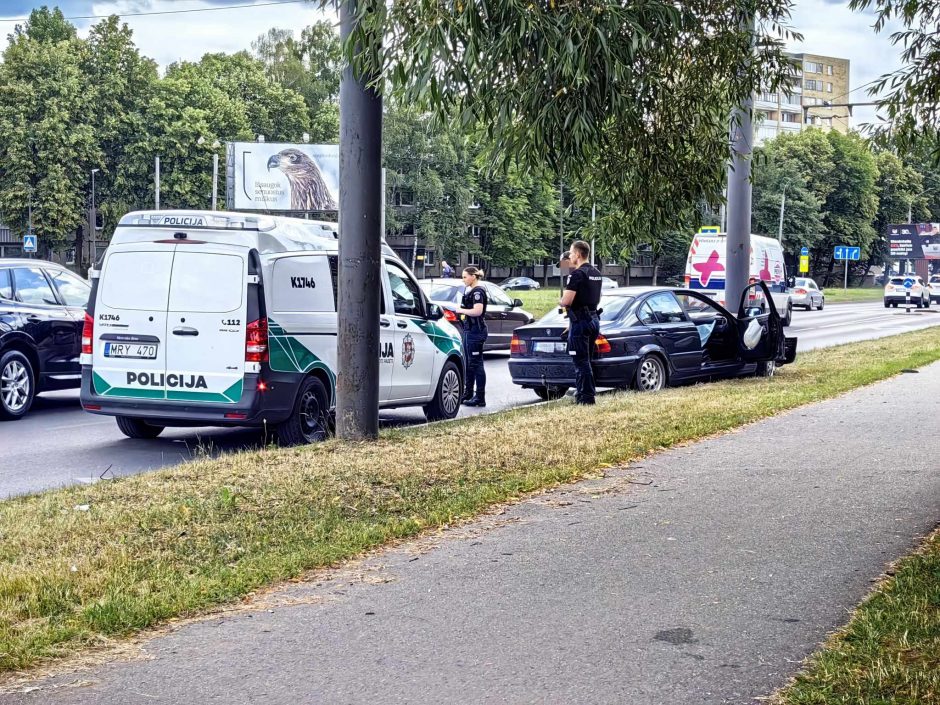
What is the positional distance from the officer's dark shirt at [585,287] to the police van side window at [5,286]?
21.2ft

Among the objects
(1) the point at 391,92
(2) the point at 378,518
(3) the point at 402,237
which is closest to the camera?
(2) the point at 378,518

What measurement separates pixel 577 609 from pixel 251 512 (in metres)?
2.52

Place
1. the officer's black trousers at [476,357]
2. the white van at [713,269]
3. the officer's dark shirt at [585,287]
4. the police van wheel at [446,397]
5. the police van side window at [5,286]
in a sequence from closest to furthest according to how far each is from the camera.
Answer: the officer's dark shirt at [585,287]
the police van wheel at [446,397]
the police van side window at [5,286]
the officer's black trousers at [476,357]
the white van at [713,269]

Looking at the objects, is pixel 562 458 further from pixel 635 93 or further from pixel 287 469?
pixel 635 93

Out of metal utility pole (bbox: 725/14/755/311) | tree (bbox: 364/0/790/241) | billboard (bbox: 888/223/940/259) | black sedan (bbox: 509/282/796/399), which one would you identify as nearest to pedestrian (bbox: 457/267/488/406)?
black sedan (bbox: 509/282/796/399)

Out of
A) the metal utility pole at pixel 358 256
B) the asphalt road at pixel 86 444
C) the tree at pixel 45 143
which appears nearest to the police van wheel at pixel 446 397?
the asphalt road at pixel 86 444

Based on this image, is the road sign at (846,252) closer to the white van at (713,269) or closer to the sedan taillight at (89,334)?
the white van at (713,269)

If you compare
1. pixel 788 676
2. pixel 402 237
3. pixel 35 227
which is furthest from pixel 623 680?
pixel 402 237

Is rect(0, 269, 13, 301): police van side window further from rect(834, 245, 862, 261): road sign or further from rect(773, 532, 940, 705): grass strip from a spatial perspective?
rect(834, 245, 862, 261): road sign

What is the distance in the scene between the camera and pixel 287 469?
8.41m

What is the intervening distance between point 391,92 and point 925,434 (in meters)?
6.06

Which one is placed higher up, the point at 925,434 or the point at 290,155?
the point at 290,155

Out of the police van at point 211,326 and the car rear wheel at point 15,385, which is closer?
the police van at point 211,326

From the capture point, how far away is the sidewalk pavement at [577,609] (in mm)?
4312
